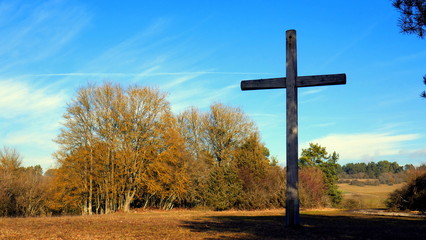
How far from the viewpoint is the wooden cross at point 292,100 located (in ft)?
33.2

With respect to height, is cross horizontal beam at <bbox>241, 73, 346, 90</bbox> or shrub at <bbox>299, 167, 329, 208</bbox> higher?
cross horizontal beam at <bbox>241, 73, 346, 90</bbox>

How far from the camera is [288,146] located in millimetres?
10203

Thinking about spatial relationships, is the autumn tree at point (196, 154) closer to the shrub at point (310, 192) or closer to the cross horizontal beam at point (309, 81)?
the shrub at point (310, 192)

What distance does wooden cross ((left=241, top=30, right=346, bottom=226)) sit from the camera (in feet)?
33.2

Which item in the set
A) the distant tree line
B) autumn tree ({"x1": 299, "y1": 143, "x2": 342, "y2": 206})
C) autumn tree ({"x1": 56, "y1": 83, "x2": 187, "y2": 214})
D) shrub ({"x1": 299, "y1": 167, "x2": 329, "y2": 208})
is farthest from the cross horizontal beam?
the distant tree line

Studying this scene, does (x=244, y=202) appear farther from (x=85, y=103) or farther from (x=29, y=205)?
(x=29, y=205)

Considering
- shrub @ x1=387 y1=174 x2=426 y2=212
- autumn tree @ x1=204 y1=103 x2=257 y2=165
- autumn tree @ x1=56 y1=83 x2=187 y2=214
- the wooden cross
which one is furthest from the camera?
autumn tree @ x1=204 y1=103 x2=257 y2=165

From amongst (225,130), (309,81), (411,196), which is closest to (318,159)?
(225,130)

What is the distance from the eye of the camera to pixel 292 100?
33.9 ft

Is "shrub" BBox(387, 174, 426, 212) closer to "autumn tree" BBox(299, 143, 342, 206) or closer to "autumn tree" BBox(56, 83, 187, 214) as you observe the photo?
"autumn tree" BBox(56, 83, 187, 214)

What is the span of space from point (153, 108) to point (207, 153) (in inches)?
448

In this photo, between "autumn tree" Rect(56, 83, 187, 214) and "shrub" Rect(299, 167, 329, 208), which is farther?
"autumn tree" Rect(56, 83, 187, 214)

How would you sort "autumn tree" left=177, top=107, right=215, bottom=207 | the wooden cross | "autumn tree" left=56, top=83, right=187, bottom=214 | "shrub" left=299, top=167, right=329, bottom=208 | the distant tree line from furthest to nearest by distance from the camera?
1. the distant tree line
2. "autumn tree" left=177, top=107, right=215, bottom=207
3. "autumn tree" left=56, top=83, right=187, bottom=214
4. "shrub" left=299, top=167, right=329, bottom=208
5. the wooden cross

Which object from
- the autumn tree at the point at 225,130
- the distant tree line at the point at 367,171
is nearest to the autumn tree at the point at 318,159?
the autumn tree at the point at 225,130
